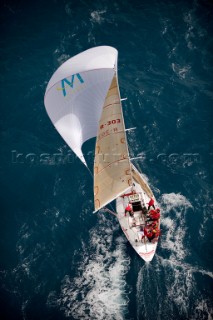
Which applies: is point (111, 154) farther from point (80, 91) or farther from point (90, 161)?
point (90, 161)

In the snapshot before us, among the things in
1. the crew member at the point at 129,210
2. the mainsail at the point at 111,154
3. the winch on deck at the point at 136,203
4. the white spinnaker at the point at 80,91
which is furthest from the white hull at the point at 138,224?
the white spinnaker at the point at 80,91

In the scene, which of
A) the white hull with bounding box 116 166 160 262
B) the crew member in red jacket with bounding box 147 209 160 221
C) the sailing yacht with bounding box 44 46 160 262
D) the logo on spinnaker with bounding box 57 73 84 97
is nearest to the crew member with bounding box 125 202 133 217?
the white hull with bounding box 116 166 160 262

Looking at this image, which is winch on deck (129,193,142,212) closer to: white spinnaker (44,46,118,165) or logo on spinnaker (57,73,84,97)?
white spinnaker (44,46,118,165)

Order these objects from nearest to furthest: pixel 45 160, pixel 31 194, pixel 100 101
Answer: pixel 100 101 → pixel 31 194 → pixel 45 160

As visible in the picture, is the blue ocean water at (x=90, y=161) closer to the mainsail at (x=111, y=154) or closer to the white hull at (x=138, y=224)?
the white hull at (x=138, y=224)

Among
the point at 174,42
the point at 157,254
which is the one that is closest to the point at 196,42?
the point at 174,42

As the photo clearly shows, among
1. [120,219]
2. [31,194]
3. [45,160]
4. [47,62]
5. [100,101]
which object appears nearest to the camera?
[100,101]

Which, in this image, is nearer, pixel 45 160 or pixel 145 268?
A: pixel 145 268

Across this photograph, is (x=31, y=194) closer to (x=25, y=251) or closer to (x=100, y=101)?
(x=25, y=251)
